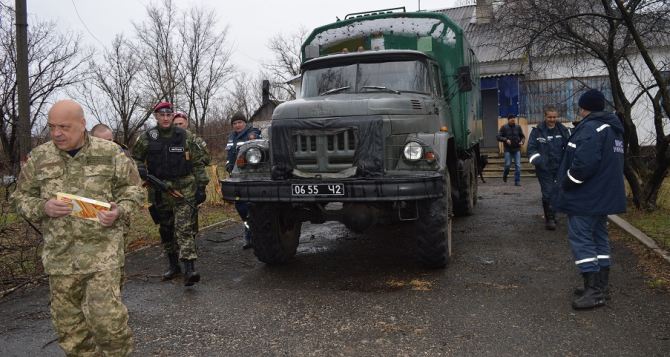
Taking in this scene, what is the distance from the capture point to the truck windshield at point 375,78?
6.31 meters

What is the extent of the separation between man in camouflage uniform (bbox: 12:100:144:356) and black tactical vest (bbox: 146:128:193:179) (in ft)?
7.15

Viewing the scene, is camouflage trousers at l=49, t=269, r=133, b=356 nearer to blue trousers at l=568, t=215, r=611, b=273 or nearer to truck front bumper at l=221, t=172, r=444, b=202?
truck front bumper at l=221, t=172, r=444, b=202

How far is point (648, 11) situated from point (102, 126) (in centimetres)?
721

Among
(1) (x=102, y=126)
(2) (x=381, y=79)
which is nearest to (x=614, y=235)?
(2) (x=381, y=79)

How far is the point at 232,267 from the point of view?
633 centimetres

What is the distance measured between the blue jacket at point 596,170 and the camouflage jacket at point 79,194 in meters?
3.43

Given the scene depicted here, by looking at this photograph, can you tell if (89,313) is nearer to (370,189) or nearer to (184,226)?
(184,226)

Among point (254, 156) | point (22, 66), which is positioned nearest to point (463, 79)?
point (254, 156)

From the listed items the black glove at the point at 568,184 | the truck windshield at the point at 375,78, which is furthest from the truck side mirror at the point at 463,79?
the black glove at the point at 568,184

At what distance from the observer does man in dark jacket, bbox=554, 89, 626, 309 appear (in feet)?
14.7

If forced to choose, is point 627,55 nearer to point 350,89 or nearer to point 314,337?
point 350,89

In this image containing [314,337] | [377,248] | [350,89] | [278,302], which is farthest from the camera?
[377,248]

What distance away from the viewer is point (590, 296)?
177 inches

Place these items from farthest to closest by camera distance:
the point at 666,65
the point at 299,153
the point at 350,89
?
the point at 666,65 → the point at 350,89 → the point at 299,153
